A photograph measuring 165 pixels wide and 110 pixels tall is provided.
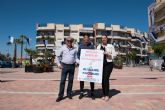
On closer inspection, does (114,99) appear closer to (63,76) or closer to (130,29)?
(63,76)

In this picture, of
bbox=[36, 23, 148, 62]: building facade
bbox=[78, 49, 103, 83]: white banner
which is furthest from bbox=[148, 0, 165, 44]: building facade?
bbox=[78, 49, 103, 83]: white banner

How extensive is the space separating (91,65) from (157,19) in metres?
50.5

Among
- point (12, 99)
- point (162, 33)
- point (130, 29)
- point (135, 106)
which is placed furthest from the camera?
point (130, 29)

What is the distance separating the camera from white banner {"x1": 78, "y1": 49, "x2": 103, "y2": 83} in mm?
6805

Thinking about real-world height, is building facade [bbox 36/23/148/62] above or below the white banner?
above

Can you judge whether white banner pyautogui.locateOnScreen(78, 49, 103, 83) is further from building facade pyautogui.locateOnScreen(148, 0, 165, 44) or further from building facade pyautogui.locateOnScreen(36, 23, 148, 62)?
building facade pyautogui.locateOnScreen(36, 23, 148, 62)

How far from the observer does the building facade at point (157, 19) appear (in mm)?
50406

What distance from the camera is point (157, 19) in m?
54.1

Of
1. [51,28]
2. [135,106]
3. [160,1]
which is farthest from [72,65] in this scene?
[51,28]

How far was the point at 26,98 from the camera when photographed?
6.96m

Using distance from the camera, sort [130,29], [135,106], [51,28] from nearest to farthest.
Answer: [135,106], [51,28], [130,29]

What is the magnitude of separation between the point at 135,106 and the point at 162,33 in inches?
1852

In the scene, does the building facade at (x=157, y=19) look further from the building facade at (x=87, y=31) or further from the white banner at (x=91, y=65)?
the white banner at (x=91, y=65)

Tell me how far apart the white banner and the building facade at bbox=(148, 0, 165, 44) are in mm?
43975
